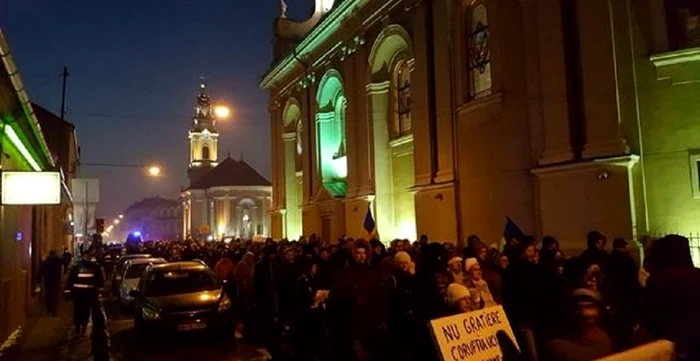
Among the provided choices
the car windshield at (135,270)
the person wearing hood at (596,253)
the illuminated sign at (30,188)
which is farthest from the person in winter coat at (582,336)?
the car windshield at (135,270)

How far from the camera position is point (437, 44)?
1992cm

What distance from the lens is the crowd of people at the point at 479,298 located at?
4.99 meters

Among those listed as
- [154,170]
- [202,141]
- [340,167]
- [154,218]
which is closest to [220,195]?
[202,141]

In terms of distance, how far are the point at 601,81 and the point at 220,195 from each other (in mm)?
73074

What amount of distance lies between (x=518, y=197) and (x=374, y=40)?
1044 cm

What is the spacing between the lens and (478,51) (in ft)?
61.3

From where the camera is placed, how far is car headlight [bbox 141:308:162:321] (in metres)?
12.0

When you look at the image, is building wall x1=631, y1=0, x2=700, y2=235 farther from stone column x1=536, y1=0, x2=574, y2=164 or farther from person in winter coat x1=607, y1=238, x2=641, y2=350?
person in winter coat x1=607, y1=238, x2=641, y2=350

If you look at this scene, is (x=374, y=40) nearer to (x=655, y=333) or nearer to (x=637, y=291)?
(x=637, y=291)

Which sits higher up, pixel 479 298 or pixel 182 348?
pixel 479 298

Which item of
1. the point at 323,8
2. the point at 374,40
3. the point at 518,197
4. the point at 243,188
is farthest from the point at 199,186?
the point at 518,197

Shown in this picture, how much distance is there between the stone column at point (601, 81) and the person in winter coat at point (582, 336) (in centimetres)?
1034

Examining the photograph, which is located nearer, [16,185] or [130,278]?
[16,185]

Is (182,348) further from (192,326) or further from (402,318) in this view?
(402,318)
